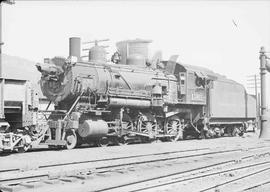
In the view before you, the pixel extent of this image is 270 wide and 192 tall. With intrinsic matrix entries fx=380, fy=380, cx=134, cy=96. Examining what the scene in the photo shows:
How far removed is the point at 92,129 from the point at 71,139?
3.08ft

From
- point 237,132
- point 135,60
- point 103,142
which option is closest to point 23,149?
point 103,142

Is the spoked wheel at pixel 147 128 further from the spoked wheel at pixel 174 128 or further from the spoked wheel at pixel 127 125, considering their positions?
the spoked wheel at pixel 174 128

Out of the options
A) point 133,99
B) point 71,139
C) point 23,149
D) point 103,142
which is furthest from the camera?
point 133,99

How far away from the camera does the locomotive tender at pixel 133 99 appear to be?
1506 centimetres

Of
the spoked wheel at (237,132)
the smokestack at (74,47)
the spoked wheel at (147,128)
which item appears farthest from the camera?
the smokestack at (74,47)

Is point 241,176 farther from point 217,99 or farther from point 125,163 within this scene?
point 217,99

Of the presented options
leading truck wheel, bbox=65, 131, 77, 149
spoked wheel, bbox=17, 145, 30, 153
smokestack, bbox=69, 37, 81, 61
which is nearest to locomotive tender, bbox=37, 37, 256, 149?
leading truck wheel, bbox=65, 131, 77, 149

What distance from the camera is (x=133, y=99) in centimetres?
1697

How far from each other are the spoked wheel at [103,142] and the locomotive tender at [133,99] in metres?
0.05

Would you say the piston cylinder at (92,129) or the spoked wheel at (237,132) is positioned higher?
the piston cylinder at (92,129)

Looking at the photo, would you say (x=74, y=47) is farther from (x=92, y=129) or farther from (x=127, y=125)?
(x=92, y=129)

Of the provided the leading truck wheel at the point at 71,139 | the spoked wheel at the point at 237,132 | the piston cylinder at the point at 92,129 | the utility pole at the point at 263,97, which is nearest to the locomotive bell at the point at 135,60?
the piston cylinder at the point at 92,129

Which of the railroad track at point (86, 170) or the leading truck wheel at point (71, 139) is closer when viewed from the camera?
the railroad track at point (86, 170)

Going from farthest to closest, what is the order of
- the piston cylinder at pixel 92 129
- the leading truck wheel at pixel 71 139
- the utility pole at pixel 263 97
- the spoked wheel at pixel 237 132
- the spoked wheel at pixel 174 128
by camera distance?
the spoked wheel at pixel 237 132
the utility pole at pixel 263 97
the spoked wheel at pixel 174 128
the leading truck wheel at pixel 71 139
the piston cylinder at pixel 92 129
